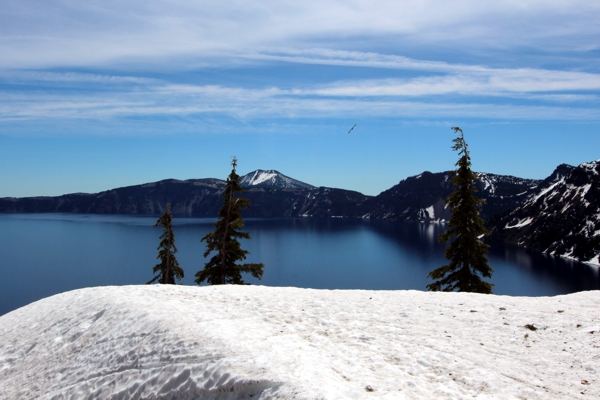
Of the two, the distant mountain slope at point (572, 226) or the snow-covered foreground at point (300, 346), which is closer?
the snow-covered foreground at point (300, 346)

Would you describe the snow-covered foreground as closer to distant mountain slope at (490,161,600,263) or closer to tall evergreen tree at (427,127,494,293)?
tall evergreen tree at (427,127,494,293)

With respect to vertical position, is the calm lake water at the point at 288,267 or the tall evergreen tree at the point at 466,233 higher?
the tall evergreen tree at the point at 466,233

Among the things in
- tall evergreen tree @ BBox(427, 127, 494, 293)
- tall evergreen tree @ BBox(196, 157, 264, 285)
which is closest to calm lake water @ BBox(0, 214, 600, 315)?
tall evergreen tree @ BBox(196, 157, 264, 285)

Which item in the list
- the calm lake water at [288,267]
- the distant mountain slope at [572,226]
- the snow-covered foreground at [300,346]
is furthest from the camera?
the distant mountain slope at [572,226]

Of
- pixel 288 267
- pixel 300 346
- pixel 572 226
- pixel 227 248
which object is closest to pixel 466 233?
pixel 227 248

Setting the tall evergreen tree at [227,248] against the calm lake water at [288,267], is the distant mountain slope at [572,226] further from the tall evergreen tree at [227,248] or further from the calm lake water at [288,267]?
the tall evergreen tree at [227,248]

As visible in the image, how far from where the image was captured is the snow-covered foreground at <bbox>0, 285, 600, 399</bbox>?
807 cm

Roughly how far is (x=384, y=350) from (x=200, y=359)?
4.36m

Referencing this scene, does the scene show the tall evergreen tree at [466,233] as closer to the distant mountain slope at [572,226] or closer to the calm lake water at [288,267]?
the calm lake water at [288,267]

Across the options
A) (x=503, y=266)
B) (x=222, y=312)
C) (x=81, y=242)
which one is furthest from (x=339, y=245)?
(x=222, y=312)

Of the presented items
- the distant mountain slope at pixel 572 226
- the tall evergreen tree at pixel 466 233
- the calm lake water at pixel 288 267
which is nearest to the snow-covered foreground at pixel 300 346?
the tall evergreen tree at pixel 466 233

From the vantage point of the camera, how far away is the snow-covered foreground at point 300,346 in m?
8.07

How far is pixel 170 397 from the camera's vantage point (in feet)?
28.7

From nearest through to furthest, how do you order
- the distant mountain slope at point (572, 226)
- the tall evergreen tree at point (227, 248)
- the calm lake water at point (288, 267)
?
the tall evergreen tree at point (227, 248) < the calm lake water at point (288, 267) < the distant mountain slope at point (572, 226)
